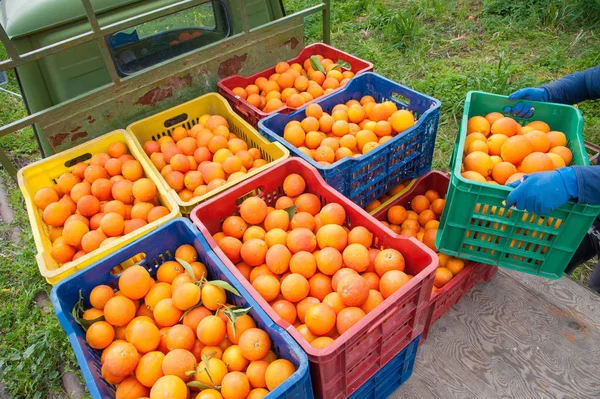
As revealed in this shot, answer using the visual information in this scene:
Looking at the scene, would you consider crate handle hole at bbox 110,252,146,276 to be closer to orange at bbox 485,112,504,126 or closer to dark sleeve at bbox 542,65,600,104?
orange at bbox 485,112,504,126

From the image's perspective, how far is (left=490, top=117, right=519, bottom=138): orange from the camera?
2.31 metres

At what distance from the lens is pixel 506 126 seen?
7.59 feet

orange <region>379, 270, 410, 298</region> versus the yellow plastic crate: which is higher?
orange <region>379, 270, 410, 298</region>

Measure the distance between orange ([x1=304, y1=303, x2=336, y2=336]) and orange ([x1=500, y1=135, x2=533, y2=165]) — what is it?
127 cm

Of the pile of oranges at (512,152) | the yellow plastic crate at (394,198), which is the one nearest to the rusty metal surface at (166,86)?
the yellow plastic crate at (394,198)

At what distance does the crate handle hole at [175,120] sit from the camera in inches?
118

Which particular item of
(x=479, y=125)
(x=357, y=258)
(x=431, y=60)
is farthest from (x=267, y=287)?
(x=431, y=60)

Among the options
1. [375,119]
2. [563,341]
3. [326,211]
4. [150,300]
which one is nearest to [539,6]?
[375,119]

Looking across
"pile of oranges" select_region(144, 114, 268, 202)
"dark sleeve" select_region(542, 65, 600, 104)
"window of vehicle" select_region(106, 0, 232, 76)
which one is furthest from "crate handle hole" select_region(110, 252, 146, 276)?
"dark sleeve" select_region(542, 65, 600, 104)

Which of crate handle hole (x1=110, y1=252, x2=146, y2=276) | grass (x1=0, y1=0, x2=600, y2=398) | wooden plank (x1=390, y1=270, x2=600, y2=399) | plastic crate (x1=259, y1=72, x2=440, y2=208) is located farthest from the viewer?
grass (x1=0, y1=0, x2=600, y2=398)

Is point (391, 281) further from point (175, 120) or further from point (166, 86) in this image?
point (166, 86)

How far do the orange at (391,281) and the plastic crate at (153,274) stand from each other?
1.50 ft

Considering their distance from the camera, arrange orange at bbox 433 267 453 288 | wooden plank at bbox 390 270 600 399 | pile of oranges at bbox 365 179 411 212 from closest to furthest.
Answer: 1. wooden plank at bbox 390 270 600 399
2. orange at bbox 433 267 453 288
3. pile of oranges at bbox 365 179 411 212

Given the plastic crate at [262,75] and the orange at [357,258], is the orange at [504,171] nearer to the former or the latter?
the orange at [357,258]
